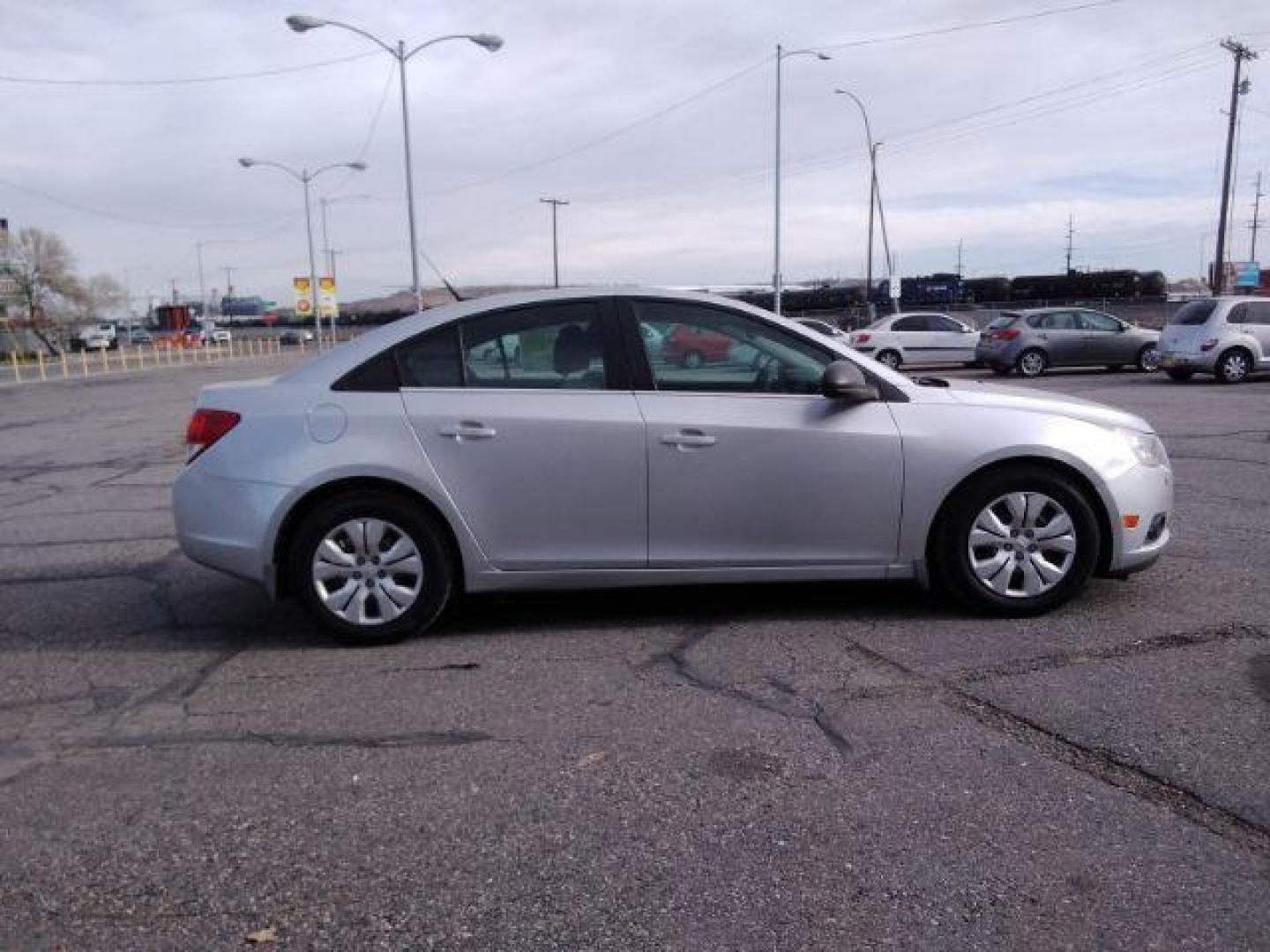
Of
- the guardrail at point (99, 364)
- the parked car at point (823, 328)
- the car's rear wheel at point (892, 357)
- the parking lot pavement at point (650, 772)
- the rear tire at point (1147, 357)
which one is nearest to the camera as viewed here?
the parking lot pavement at point (650, 772)

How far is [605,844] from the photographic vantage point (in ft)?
10.5

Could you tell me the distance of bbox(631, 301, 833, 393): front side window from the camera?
17.0ft

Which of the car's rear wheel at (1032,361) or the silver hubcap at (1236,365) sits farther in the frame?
the car's rear wheel at (1032,361)

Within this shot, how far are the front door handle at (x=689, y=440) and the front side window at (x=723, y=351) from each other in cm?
25

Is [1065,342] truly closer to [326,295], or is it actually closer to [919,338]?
[919,338]

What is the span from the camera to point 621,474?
199 inches

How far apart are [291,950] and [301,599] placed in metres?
2.46

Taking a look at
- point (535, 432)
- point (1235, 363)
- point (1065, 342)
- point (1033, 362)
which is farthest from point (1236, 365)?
point (535, 432)

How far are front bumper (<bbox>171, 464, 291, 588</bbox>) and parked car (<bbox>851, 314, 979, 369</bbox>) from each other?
2357 centimetres

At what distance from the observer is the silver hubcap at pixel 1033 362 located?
2386 cm

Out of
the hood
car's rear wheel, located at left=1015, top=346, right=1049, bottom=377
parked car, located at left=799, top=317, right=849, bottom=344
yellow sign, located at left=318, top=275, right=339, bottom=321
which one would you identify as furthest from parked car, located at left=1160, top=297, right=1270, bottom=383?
yellow sign, located at left=318, top=275, right=339, bottom=321

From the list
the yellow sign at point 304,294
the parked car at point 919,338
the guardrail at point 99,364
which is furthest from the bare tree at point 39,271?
the parked car at point 919,338

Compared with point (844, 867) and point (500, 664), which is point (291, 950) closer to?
point (844, 867)

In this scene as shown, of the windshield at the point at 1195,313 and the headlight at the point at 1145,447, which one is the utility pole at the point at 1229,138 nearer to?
the windshield at the point at 1195,313
